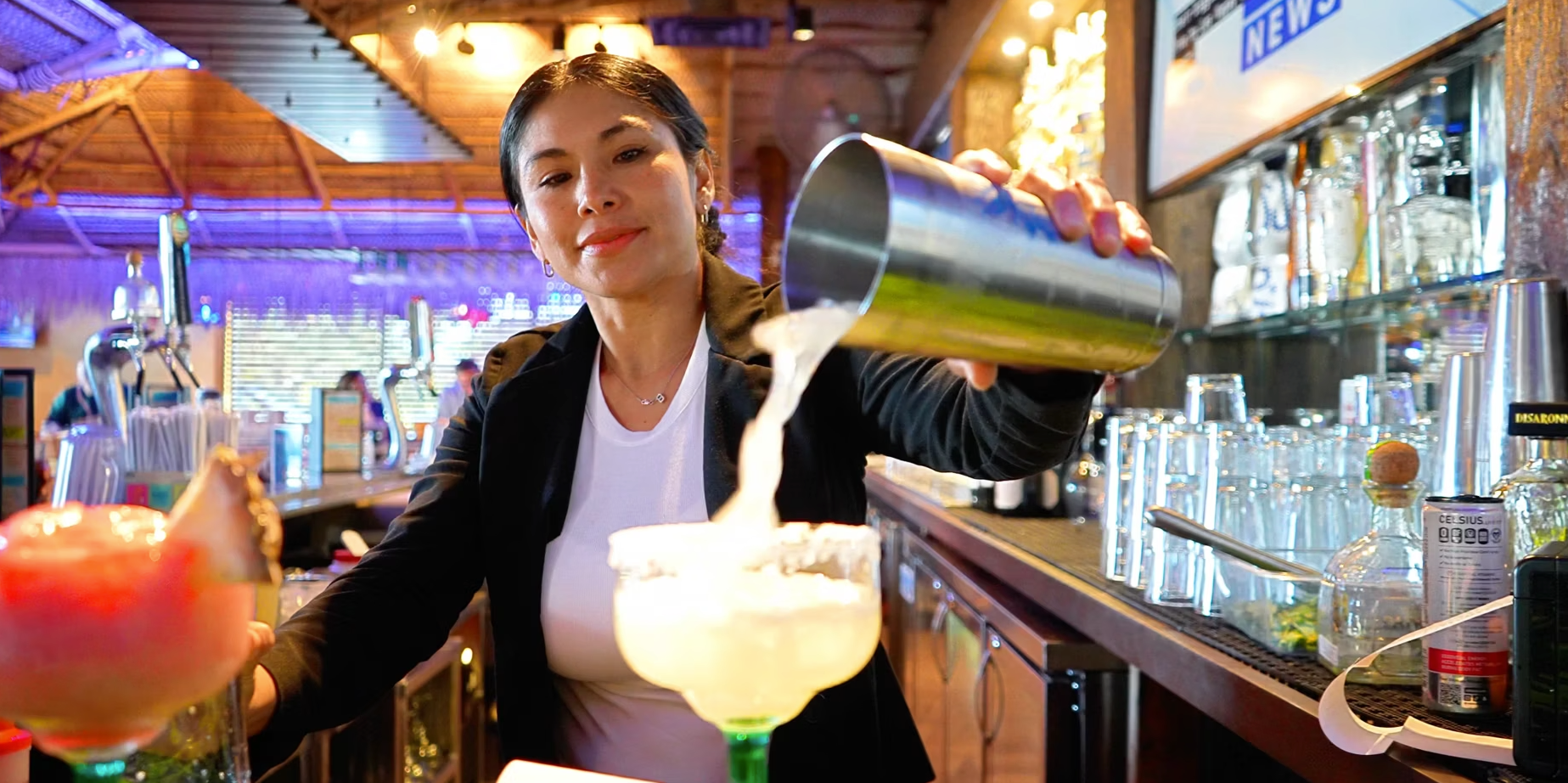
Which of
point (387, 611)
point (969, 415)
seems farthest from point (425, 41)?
point (969, 415)

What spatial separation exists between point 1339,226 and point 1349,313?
192 mm

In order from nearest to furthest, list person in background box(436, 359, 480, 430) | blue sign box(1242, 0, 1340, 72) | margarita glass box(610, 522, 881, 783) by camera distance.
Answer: margarita glass box(610, 522, 881, 783)
blue sign box(1242, 0, 1340, 72)
person in background box(436, 359, 480, 430)

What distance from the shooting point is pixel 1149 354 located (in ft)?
3.13

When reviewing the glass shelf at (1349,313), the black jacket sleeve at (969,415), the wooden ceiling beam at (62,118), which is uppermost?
the wooden ceiling beam at (62,118)

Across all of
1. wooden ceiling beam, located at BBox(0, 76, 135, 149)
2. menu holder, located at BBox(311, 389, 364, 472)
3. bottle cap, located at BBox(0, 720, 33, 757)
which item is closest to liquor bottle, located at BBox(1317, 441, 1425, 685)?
bottle cap, located at BBox(0, 720, 33, 757)

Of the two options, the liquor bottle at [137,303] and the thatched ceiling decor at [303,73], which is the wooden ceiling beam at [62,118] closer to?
the thatched ceiling decor at [303,73]

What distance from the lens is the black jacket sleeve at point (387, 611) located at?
3.95 feet

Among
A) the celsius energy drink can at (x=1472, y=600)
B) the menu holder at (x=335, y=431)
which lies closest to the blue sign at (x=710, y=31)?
the menu holder at (x=335, y=431)

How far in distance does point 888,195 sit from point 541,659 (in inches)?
36.5

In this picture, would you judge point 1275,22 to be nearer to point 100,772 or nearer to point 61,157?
point 100,772

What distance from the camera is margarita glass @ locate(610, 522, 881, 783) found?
2.45 feet

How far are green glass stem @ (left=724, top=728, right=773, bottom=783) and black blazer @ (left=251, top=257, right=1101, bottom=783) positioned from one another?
48 cm

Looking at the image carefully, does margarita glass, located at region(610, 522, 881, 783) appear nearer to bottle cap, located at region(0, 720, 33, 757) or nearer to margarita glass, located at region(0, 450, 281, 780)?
margarita glass, located at region(0, 450, 281, 780)

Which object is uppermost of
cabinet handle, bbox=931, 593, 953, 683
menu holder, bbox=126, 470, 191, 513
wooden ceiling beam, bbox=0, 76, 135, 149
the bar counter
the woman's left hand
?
wooden ceiling beam, bbox=0, 76, 135, 149
